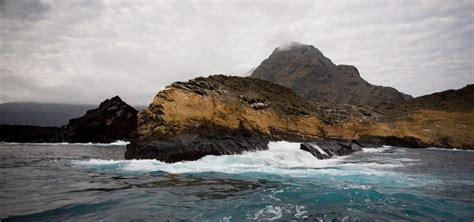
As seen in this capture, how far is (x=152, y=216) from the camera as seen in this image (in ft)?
28.8

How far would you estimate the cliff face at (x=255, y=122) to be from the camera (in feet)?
85.9

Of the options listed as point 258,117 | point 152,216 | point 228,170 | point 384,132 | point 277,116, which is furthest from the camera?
point 384,132

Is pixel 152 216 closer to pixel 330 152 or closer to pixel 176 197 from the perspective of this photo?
pixel 176 197

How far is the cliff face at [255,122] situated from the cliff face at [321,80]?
193 ft

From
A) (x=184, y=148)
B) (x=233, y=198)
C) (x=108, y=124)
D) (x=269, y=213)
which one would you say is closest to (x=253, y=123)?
(x=184, y=148)

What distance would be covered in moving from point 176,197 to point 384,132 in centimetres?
5369

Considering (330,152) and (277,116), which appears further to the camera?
(277,116)

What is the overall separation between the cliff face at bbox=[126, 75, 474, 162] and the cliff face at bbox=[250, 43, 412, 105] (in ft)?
193

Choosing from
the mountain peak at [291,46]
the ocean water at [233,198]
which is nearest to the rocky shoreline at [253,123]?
the ocean water at [233,198]

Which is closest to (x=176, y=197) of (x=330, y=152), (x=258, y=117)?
(x=330, y=152)

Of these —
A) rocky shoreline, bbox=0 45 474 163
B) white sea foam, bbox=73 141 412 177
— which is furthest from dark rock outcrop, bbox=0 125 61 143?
white sea foam, bbox=73 141 412 177

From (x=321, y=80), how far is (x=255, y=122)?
114480 millimetres

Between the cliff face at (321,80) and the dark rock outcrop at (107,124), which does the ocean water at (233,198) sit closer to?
the dark rock outcrop at (107,124)

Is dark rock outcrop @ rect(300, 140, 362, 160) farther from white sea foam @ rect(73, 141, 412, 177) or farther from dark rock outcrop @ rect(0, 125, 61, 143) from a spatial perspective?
dark rock outcrop @ rect(0, 125, 61, 143)
